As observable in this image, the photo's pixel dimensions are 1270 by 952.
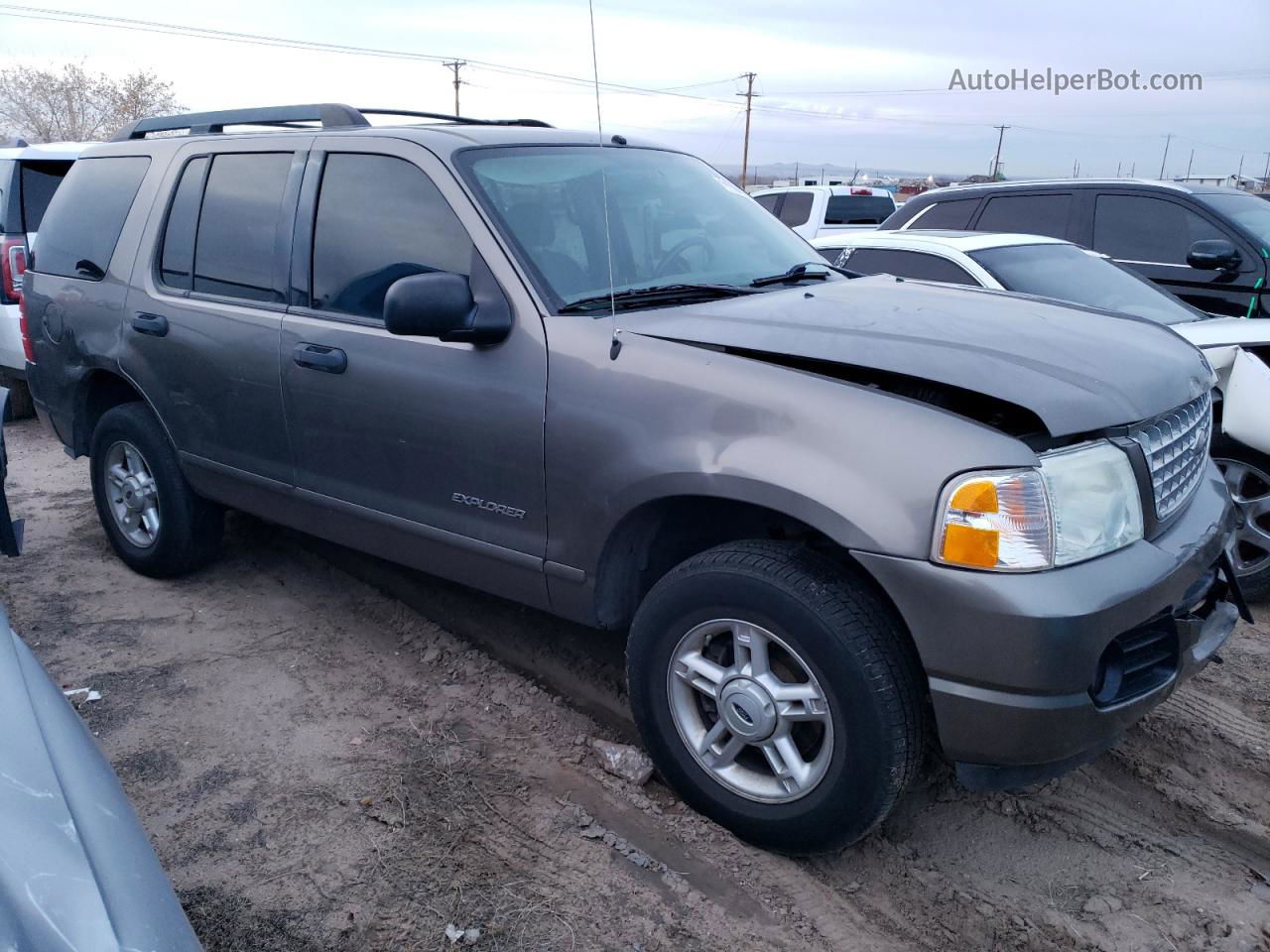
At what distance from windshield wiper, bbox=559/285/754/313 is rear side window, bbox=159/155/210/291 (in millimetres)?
2056

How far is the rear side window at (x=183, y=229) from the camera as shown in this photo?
433 cm

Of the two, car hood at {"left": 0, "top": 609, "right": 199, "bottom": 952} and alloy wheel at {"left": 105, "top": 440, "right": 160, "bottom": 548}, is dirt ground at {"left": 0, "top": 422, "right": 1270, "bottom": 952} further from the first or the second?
car hood at {"left": 0, "top": 609, "right": 199, "bottom": 952}

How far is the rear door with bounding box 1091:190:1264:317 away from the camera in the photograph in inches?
241

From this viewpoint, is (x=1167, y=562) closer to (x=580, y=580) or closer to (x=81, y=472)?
(x=580, y=580)

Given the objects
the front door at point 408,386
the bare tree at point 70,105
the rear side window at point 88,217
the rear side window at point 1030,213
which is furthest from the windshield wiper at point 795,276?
the bare tree at point 70,105

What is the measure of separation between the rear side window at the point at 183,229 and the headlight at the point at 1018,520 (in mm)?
3386

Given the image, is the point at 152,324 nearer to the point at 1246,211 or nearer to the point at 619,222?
the point at 619,222

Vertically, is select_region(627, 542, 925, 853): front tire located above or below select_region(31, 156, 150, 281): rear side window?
below

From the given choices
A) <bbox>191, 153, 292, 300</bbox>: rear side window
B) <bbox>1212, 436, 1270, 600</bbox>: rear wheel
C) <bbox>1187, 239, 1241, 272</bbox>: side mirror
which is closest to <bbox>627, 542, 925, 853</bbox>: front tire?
<bbox>191, 153, 292, 300</bbox>: rear side window

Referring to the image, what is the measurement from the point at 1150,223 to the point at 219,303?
5.72 metres

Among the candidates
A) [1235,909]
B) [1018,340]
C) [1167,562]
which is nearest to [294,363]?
[1018,340]

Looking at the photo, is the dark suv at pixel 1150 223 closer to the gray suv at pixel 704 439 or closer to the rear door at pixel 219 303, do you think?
the gray suv at pixel 704 439

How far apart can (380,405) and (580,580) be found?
0.97 m

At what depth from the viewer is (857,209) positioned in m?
15.7
